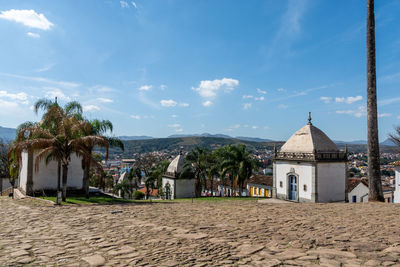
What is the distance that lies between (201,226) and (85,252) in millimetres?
2735

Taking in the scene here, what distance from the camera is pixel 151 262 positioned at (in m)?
4.39

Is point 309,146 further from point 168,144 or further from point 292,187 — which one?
point 168,144

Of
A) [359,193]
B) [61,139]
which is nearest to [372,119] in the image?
[61,139]

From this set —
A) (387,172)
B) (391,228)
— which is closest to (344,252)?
(391,228)

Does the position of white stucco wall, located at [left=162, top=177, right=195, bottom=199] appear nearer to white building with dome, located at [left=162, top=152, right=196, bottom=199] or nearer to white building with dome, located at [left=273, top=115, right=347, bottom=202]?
white building with dome, located at [left=162, top=152, right=196, bottom=199]

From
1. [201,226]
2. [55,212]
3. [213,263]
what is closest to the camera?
[213,263]

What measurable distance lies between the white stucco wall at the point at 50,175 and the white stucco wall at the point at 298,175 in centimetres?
1544

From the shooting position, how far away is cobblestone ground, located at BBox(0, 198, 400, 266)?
4461 millimetres

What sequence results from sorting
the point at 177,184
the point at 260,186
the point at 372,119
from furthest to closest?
the point at 260,186 → the point at 177,184 → the point at 372,119

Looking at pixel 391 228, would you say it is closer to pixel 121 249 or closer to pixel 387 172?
pixel 121 249

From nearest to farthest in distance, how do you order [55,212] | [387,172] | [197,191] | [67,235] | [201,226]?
[67,235] < [201,226] < [55,212] < [197,191] < [387,172]

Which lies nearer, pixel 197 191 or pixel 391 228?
pixel 391 228

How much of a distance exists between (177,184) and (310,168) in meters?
13.1

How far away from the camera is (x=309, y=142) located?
2266 cm
